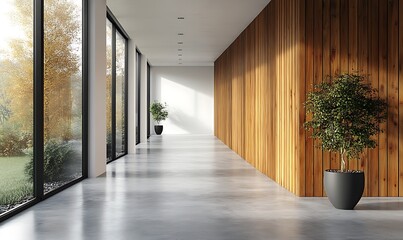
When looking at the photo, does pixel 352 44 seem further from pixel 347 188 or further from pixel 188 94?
pixel 188 94

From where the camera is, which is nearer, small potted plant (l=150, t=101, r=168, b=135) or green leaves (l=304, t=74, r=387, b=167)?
green leaves (l=304, t=74, r=387, b=167)

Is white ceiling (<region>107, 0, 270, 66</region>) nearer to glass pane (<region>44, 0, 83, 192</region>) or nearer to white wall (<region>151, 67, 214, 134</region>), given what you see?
glass pane (<region>44, 0, 83, 192</region>)

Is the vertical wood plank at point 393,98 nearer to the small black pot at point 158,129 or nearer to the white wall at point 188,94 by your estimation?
the small black pot at point 158,129

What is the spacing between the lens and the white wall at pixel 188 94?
25.6 metres

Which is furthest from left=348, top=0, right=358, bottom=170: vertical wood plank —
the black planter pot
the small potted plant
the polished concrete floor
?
the small potted plant

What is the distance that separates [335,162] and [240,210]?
1.80 meters

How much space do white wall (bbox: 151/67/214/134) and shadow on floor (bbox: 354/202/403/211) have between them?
755 inches

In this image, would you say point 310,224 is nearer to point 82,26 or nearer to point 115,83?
point 82,26

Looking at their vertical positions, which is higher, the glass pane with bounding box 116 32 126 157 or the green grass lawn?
the glass pane with bounding box 116 32 126 157

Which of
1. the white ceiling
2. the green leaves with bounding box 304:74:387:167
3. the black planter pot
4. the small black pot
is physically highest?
the white ceiling

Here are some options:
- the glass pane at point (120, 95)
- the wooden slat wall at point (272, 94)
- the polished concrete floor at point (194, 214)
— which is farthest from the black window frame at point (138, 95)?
the polished concrete floor at point (194, 214)

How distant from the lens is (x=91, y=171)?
29.7ft

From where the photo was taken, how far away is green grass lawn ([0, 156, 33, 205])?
5.26 metres

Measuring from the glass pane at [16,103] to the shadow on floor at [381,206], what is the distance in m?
4.03
